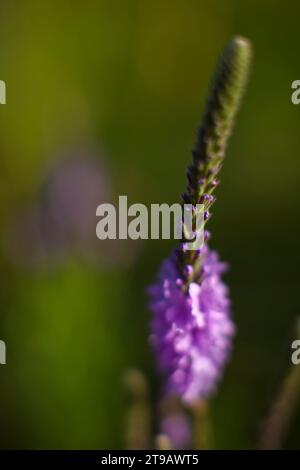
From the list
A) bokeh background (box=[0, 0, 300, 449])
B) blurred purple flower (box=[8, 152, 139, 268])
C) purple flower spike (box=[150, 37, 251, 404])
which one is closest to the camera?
purple flower spike (box=[150, 37, 251, 404])

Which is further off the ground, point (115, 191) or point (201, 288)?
point (115, 191)

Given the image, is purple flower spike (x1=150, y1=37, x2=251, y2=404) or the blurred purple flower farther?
the blurred purple flower

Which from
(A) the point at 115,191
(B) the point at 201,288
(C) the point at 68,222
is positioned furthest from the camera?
(A) the point at 115,191

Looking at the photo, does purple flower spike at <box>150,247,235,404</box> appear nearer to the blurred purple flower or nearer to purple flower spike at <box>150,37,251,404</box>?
purple flower spike at <box>150,37,251,404</box>

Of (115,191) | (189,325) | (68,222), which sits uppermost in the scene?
(115,191)

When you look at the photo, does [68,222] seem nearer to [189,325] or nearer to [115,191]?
[115,191]

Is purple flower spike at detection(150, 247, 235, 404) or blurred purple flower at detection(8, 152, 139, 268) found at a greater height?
blurred purple flower at detection(8, 152, 139, 268)

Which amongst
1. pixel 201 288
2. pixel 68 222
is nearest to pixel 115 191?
pixel 68 222

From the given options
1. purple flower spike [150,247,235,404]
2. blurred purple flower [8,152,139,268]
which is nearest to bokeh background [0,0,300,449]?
blurred purple flower [8,152,139,268]

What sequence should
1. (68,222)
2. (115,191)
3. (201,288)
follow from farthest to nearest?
1. (115,191)
2. (68,222)
3. (201,288)
